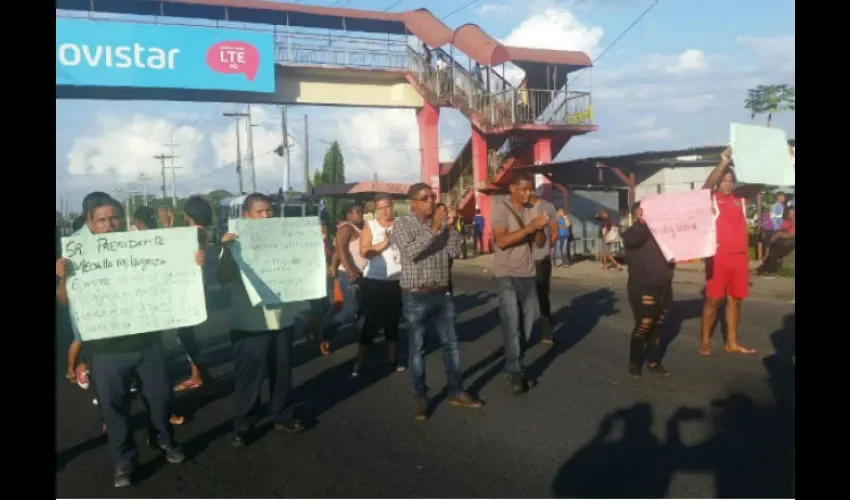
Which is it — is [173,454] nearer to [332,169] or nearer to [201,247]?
[201,247]

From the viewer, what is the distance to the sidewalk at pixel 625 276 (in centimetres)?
1263

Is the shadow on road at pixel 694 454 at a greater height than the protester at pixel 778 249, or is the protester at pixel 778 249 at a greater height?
the protester at pixel 778 249

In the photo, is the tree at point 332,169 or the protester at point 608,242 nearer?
the protester at point 608,242

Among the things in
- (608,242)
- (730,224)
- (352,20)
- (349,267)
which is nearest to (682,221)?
(730,224)

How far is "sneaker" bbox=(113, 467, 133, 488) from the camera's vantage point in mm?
4598

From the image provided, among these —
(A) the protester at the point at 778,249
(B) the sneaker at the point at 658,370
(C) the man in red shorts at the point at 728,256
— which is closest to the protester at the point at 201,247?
(B) the sneaker at the point at 658,370

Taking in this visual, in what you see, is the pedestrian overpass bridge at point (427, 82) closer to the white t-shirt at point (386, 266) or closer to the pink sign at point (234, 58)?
the pink sign at point (234, 58)

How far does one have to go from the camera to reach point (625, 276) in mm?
16516

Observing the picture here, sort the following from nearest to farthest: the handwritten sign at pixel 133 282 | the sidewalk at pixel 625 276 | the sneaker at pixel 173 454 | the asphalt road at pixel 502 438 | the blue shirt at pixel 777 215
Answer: the asphalt road at pixel 502 438, the handwritten sign at pixel 133 282, the sneaker at pixel 173 454, the sidewalk at pixel 625 276, the blue shirt at pixel 777 215

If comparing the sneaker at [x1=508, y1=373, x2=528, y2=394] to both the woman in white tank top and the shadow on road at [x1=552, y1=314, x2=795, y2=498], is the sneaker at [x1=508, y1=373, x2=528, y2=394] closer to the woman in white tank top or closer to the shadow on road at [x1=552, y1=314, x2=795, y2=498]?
the shadow on road at [x1=552, y1=314, x2=795, y2=498]

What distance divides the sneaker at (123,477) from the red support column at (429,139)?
21817 mm

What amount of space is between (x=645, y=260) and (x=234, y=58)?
19205 millimetres
